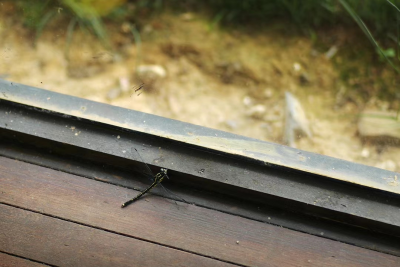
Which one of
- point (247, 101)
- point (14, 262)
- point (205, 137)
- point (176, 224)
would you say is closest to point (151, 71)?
point (247, 101)

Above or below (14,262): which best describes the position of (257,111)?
above

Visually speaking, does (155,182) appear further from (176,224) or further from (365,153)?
(365,153)

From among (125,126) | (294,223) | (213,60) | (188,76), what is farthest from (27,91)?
(294,223)

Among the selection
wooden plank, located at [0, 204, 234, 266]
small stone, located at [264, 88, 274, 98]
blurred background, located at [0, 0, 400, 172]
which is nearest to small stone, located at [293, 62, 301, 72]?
blurred background, located at [0, 0, 400, 172]

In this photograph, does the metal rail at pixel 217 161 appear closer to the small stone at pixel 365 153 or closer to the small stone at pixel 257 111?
the small stone at pixel 365 153

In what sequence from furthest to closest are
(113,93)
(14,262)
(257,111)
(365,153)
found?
(257,111) < (113,93) < (365,153) < (14,262)
